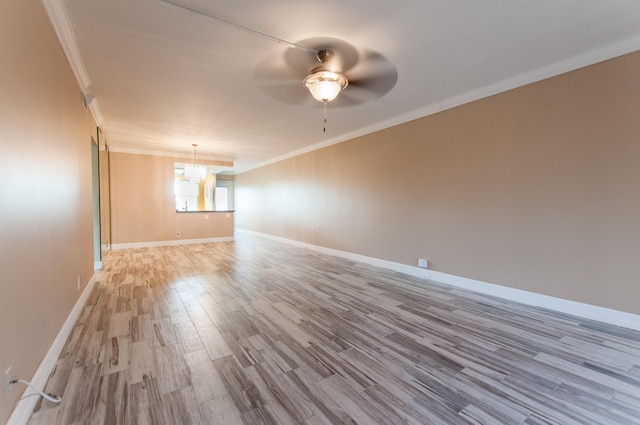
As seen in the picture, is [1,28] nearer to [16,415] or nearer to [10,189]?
[10,189]

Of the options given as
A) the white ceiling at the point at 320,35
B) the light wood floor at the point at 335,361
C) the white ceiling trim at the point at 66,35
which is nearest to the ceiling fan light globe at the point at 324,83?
the white ceiling at the point at 320,35

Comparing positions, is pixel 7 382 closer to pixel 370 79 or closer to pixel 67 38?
pixel 67 38

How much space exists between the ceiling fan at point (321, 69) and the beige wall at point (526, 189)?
1411 millimetres

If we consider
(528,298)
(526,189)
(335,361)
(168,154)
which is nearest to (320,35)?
(335,361)

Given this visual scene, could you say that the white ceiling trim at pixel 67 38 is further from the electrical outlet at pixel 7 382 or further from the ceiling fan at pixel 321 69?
the electrical outlet at pixel 7 382

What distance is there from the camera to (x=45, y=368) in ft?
5.79

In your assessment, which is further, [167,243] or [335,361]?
[167,243]

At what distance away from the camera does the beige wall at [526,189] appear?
255cm

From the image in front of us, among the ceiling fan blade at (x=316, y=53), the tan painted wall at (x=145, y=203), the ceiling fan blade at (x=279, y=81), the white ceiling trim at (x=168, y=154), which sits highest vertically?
the ceiling fan blade at (x=316, y=53)

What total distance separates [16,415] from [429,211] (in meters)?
4.43

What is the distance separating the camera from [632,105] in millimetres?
2469

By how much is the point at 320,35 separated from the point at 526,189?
2902 millimetres

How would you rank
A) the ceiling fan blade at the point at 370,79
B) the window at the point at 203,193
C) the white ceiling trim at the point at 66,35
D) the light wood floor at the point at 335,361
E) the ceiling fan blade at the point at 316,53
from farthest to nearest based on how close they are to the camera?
the window at the point at 203,193, the ceiling fan blade at the point at 370,79, the ceiling fan blade at the point at 316,53, the white ceiling trim at the point at 66,35, the light wood floor at the point at 335,361

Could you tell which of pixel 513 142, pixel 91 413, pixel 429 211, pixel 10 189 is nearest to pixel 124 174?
pixel 10 189
